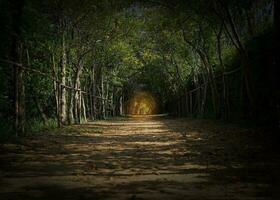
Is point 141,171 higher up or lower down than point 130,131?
lower down

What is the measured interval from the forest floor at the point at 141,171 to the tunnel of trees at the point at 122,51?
8.62 ft

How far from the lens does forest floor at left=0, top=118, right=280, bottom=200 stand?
5656 millimetres

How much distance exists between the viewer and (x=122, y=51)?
132 ft

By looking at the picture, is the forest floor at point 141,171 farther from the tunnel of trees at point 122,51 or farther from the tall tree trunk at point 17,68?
the tunnel of trees at point 122,51

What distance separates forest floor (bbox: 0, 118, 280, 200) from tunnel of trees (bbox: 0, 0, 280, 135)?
103 inches

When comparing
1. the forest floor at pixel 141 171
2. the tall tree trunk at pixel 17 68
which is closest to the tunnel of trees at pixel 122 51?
the tall tree trunk at pixel 17 68

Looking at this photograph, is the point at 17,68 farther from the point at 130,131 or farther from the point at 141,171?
the point at 130,131

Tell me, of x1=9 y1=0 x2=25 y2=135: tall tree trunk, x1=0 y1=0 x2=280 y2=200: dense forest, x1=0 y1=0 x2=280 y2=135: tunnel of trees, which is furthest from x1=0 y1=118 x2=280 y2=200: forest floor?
x1=0 y1=0 x2=280 y2=135: tunnel of trees

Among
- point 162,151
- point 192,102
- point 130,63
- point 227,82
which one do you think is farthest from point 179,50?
point 162,151

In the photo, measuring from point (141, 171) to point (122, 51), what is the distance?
33.1 meters

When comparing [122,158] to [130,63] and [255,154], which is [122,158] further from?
[130,63]

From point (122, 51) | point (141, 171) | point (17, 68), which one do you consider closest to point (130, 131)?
point (17, 68)

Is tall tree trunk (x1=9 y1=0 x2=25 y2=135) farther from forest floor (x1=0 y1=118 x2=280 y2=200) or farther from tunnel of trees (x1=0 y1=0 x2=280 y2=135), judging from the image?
forest floor (x1=0 y1=118 x2=280 y2=200)

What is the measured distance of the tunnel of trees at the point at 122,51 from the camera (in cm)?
1410
